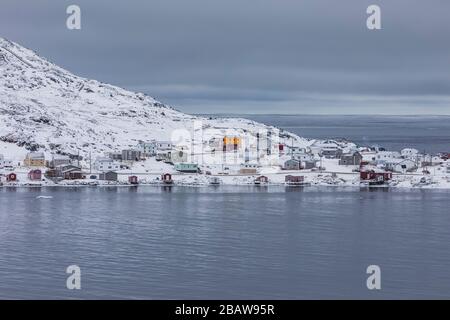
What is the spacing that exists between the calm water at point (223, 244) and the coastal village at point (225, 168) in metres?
6.21

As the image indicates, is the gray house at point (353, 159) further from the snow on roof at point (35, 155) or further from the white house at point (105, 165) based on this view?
the snow on roof at point (35, 155)

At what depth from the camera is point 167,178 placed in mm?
53000

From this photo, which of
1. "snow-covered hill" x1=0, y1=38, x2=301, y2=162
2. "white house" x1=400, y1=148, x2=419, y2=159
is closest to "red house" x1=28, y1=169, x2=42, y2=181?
"snow-covered hill" x1=0, y1=38, x2=301, y2=162

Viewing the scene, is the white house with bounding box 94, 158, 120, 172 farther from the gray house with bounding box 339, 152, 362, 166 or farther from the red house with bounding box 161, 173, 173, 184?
the gray house with bounding box 339, 152, 362, 166

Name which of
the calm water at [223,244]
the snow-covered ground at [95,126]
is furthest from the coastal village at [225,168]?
the calm water at [223,244]

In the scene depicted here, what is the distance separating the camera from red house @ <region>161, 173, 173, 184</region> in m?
52.4

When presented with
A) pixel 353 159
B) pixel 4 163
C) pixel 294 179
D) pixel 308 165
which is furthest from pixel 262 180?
pixel 4 163

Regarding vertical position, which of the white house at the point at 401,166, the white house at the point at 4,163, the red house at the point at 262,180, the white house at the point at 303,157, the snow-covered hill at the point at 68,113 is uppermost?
the snow-covered hill at the point at 68,113

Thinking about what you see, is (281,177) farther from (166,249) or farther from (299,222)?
(166,249)

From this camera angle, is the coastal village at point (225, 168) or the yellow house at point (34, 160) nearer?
the coastal village at point (225, 168)

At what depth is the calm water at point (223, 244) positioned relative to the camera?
2219cm

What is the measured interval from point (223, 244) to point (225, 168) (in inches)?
1147
